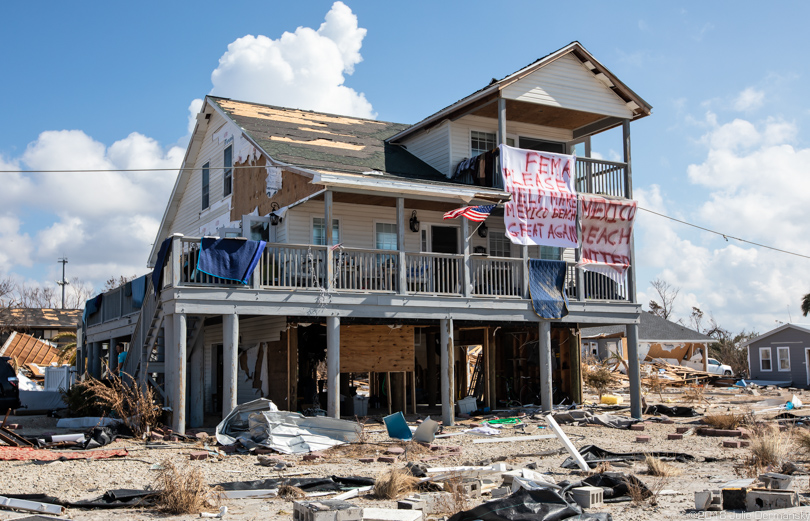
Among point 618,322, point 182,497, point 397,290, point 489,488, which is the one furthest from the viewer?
point 618,322

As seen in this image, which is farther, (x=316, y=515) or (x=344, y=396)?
(x=344, y=396)

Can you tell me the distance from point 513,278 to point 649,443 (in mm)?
5681

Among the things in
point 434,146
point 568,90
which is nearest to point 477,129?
point 434,146

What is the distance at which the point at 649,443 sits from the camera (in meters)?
15.4

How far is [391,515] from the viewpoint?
7.77 m

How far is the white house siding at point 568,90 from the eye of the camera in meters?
20.1

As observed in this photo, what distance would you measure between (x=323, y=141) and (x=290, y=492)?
13.2 metres

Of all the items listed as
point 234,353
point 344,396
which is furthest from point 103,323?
point 234,353

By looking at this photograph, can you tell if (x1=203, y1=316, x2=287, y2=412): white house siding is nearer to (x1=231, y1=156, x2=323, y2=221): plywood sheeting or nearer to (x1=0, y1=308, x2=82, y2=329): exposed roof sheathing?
(x1=231, y1=156, x2=323, y2=221): plywood sheeting

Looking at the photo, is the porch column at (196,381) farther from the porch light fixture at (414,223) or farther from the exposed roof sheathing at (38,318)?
the exposed roof sheathing at (38,318)

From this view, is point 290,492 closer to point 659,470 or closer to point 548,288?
point 659,470

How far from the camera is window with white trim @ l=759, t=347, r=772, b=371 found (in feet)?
142

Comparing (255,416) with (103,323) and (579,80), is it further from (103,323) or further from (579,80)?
(579,80)

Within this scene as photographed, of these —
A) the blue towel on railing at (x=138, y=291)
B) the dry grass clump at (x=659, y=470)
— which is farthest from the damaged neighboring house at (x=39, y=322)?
the dry grass clump at (x=659, y=470)
